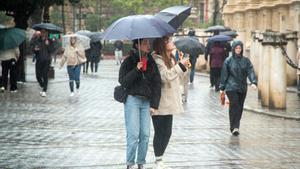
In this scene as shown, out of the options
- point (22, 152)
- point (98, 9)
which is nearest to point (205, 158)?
point (22, 152)

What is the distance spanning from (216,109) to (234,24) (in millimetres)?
27884

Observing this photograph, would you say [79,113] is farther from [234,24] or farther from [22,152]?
[234,24]

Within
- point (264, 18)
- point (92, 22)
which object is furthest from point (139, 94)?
point (92, 22)

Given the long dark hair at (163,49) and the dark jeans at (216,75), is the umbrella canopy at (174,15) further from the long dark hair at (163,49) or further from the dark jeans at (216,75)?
the dark jeans at (216,75)

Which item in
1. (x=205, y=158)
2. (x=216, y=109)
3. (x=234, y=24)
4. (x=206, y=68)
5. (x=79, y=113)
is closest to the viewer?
(x=205, y=158)

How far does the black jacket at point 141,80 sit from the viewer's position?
33.9 ft

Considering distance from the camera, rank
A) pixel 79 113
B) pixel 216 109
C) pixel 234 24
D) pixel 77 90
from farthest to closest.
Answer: pixel 234 24, pixel 77 90, pixel 216 109, pixel 79 113

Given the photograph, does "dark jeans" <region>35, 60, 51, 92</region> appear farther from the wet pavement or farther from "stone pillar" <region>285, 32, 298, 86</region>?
"stone pillar" <region>285, 32, 298, 86</region>

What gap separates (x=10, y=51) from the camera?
22969 millimetres

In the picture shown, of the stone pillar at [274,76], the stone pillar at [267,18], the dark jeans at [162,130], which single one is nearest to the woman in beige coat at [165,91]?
the dark jeans at [162,130]

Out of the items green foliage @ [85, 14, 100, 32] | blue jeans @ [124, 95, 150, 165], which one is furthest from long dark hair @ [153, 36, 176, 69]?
green foliage @ [85, 14, 100, 32]

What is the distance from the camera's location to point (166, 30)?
10375 millimetres

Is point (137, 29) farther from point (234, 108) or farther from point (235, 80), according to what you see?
point (234, 108)

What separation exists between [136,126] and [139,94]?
0.41m
